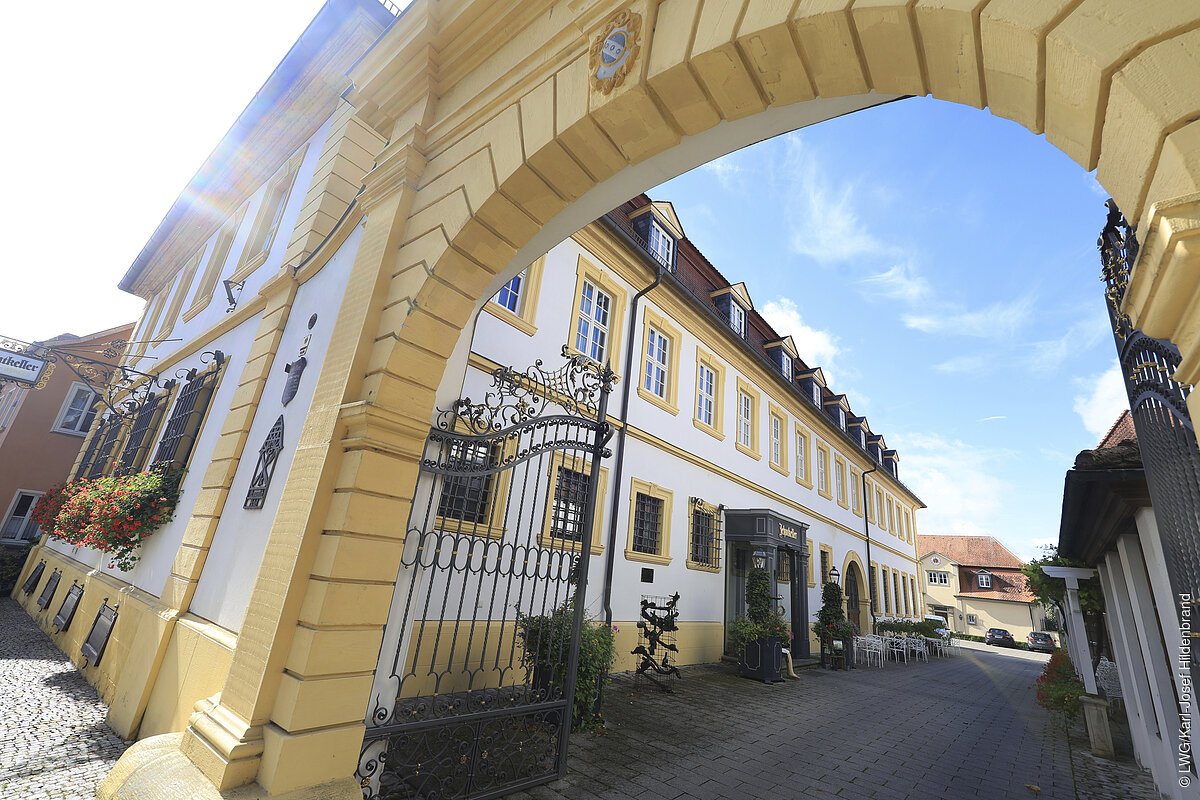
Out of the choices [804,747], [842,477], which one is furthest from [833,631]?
[804,747]

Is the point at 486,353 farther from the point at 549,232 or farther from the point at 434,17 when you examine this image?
the point at 434,17

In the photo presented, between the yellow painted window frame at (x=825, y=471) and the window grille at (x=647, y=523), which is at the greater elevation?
the yellow painted window frame at (x=825, y=471)

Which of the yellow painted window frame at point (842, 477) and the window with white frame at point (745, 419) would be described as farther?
the yellow painted window frame at point (842, 477)

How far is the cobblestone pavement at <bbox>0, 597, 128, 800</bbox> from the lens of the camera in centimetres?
389

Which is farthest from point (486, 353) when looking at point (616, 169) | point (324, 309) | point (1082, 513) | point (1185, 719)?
point (1185, 719)

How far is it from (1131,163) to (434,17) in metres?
4.75

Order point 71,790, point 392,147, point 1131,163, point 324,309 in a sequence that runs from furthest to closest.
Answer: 1. point 324,309
2. point 392,147
3. point 71,790
4. point 1131,163

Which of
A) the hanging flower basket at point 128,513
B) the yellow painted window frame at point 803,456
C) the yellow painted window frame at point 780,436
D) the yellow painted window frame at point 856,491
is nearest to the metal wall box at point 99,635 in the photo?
the hanging flower basket at point 128,513

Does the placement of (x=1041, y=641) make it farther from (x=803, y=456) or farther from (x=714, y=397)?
(x=714, y=397)

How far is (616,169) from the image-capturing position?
3.33m

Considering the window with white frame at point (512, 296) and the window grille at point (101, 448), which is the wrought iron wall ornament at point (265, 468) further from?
the window grille at point (101, 448)

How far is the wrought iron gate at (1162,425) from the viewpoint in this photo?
1.82 m

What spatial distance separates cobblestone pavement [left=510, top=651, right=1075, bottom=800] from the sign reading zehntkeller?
515 inches

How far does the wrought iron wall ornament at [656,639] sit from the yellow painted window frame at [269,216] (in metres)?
8.62
